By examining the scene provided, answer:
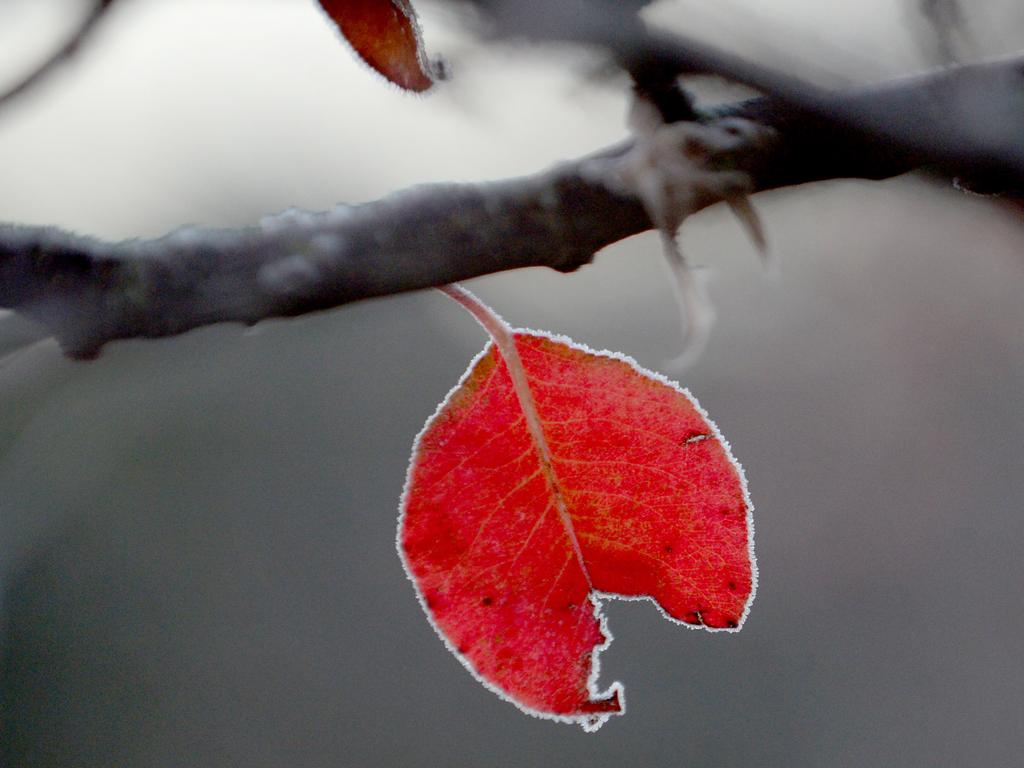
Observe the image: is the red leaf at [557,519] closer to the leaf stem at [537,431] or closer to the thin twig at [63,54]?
the leaf stem at [537,431]

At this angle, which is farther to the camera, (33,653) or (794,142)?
(33,653)

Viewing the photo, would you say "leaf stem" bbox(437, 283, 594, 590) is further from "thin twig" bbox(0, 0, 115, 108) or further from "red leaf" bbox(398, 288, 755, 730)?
"thin twig" bbox(0, 0, 115, 108)

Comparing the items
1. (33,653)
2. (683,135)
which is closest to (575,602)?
(683,135)

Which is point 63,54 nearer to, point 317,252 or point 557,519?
point 317,252

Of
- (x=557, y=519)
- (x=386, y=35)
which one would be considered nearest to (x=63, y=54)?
(x=386, y=35)

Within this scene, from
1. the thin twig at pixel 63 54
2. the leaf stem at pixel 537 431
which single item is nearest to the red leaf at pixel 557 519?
the leaf stem at pixel 537 431

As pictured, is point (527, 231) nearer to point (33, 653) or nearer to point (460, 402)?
point (460, 402)

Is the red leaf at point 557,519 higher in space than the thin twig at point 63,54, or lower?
lower
